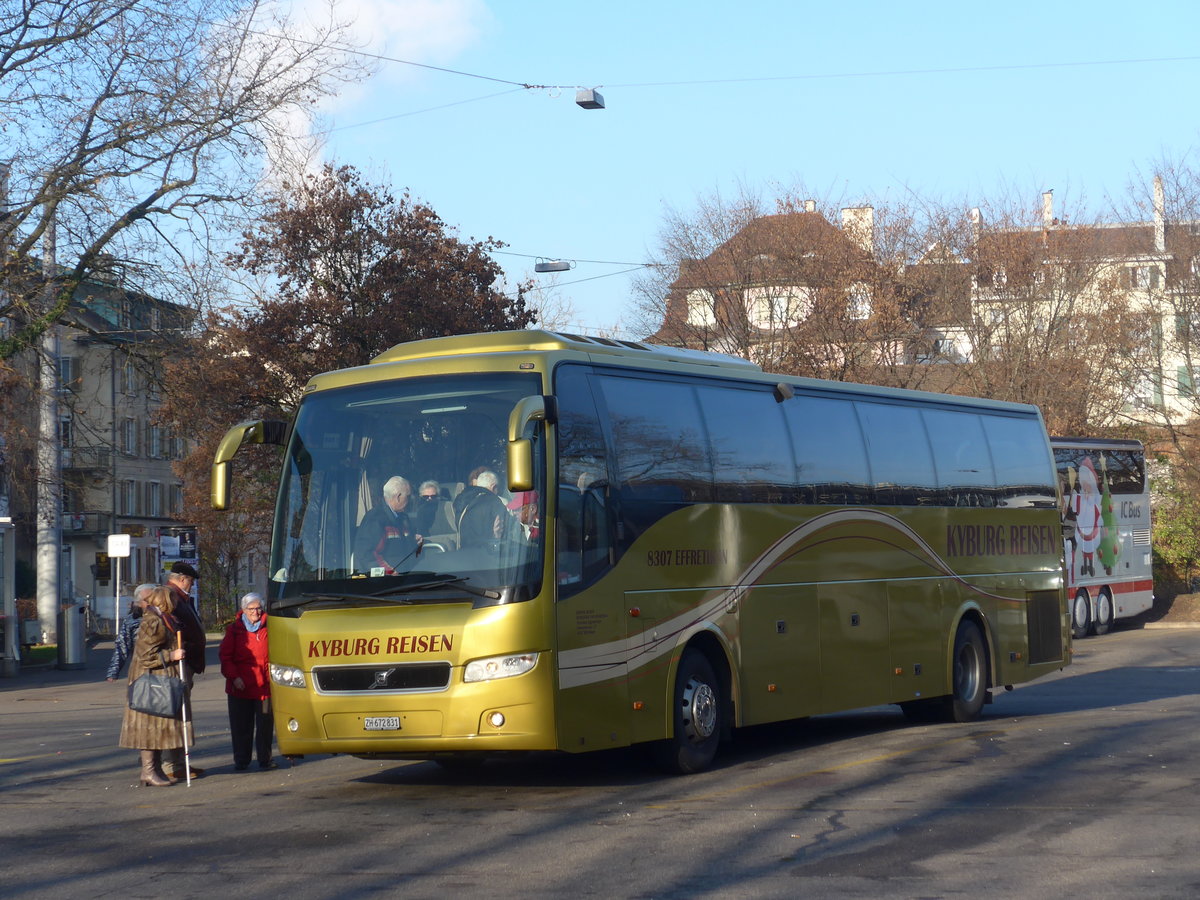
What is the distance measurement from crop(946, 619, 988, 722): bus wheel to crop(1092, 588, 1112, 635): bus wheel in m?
21.0

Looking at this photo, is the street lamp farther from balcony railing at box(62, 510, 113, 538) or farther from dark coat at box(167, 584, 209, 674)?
balcony railing at box(62, 510, 113, 538)

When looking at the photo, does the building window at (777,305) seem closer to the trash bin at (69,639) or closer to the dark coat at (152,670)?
the trash bin at (69,639)

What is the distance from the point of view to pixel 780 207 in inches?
1847

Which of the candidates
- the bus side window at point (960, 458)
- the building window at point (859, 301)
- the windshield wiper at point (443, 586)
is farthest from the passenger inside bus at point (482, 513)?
the building window at point (859, 301)

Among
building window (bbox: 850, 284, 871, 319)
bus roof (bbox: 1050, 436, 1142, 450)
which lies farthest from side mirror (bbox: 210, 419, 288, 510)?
building window (bbox: 850, 284, 871, 319)

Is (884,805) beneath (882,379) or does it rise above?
beneath

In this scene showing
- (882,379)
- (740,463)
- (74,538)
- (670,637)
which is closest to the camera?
(670,637)

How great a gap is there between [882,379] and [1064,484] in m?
9.55

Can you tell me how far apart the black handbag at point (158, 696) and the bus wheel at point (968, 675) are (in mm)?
8286

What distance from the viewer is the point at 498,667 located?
10914 millimetres

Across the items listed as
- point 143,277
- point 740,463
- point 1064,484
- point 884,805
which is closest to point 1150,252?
point 1064,484

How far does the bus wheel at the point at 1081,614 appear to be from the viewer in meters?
36.2

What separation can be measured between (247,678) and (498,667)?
144 inches

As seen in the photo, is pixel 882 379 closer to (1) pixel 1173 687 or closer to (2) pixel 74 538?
(1) pixel 1173 687
